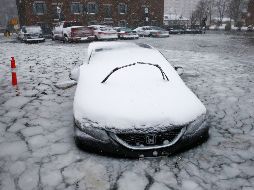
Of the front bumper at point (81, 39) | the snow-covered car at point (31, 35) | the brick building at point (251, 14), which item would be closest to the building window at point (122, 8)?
the snow-covered car at point (31, 35)

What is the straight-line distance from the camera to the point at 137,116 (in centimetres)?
337

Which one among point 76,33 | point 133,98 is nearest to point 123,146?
point 133,98

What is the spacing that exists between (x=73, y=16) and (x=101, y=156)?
36.6 m

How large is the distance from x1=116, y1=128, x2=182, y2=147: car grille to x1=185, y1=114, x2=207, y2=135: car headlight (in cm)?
16

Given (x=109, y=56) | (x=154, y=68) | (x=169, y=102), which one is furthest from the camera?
(x=109, y=56)

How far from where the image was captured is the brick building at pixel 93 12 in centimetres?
3581

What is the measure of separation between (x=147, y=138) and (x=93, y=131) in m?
0.69

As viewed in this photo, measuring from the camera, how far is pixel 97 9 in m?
38.8

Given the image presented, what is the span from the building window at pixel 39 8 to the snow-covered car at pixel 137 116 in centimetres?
3505

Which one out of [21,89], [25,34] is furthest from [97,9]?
[21,89]

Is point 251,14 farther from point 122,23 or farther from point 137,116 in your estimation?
point 137,116

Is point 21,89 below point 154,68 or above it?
below

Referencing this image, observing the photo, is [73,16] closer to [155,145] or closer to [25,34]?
[25,34]

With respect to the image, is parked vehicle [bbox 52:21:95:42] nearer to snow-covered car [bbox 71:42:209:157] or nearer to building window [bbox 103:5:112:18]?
snow-covered car [bbox 71:42:209:157]
